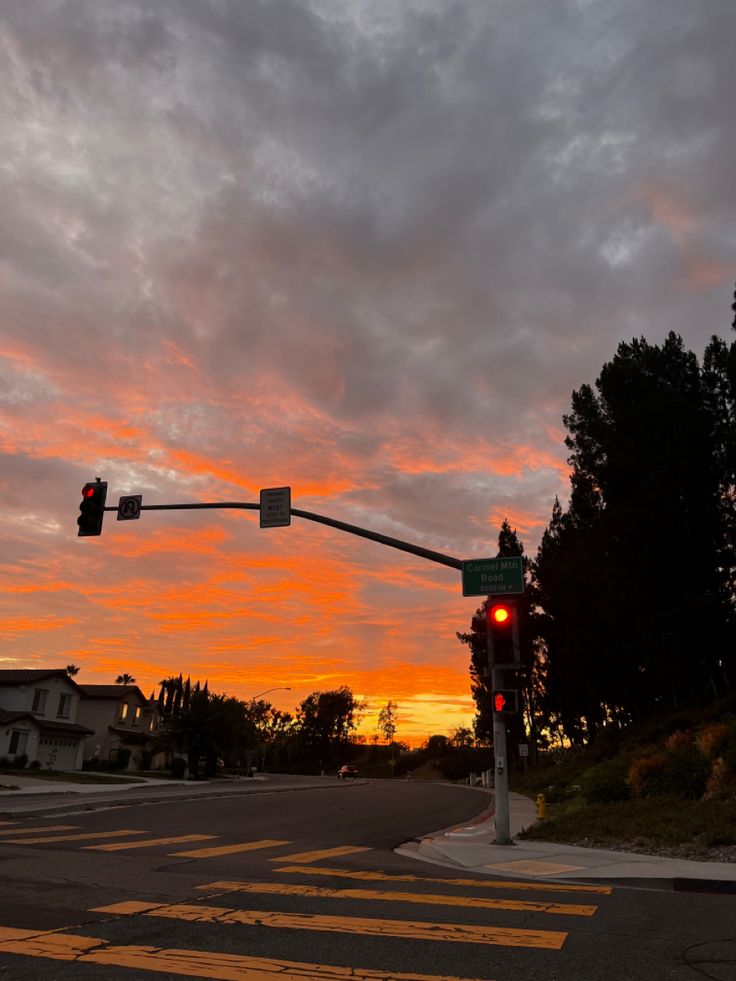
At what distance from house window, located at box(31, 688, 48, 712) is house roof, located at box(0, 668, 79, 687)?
84 cm

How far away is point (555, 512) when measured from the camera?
53438mm

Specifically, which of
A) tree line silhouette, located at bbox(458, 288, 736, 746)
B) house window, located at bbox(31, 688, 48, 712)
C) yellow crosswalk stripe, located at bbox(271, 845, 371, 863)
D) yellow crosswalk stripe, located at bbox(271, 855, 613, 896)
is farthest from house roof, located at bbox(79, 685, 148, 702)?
yellow crosswalk stripe, located at bbox(271, 855, 613, 896)

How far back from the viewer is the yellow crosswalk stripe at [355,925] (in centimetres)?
596

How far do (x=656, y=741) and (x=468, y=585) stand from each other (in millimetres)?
18176

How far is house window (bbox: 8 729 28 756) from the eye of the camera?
46625mm

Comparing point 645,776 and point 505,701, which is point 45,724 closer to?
point 645,776

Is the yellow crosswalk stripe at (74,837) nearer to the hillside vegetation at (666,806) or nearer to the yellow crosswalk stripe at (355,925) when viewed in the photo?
the yellow crosswalk stripe at (355,925)

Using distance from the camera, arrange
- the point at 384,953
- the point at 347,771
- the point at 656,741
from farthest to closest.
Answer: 1. the point at 347,771
2. the point at 656,741
3. the point at 384,953

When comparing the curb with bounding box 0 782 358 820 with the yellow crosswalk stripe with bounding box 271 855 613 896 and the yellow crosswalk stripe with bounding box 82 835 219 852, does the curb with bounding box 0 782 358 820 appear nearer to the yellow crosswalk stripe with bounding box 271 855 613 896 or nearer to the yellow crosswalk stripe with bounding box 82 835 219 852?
the yellow crosswalk stripe with bounding box 82 835 219 852

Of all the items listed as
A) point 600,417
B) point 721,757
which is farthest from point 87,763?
point 721,757

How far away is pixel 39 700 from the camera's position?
50.9 metres

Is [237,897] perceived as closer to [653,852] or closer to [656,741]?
[653,852]

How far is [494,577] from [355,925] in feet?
28.1

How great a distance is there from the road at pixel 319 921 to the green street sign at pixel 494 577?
5062mm
